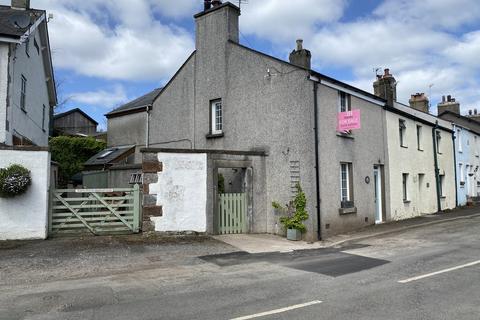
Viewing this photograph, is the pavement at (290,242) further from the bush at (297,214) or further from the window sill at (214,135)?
the window sill at (214,135)

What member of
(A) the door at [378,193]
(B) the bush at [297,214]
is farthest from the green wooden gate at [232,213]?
(A) the door at [378,193]

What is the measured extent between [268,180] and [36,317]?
10.4 meters

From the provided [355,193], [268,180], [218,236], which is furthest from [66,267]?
[355,193]

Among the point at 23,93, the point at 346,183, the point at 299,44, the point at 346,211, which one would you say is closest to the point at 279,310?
the point at 346,211

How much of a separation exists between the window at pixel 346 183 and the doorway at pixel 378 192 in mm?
2487

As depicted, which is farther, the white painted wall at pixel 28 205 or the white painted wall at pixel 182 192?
the white painted wall at pixel 182 192

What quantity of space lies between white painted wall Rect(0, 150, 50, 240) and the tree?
680 inches

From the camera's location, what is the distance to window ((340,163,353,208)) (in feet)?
53.5

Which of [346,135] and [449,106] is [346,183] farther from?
[449,106]

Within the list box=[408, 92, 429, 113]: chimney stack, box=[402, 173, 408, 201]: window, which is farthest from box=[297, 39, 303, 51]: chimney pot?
box=[408, 92, 429, 113]: chimney stack

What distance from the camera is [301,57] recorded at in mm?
15805

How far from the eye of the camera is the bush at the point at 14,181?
1136cm

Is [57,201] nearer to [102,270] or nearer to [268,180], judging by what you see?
[102,270]

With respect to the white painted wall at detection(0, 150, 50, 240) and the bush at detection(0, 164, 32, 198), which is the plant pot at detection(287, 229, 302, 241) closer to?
the white painted wall at detection(0, 150, 50, 240)
